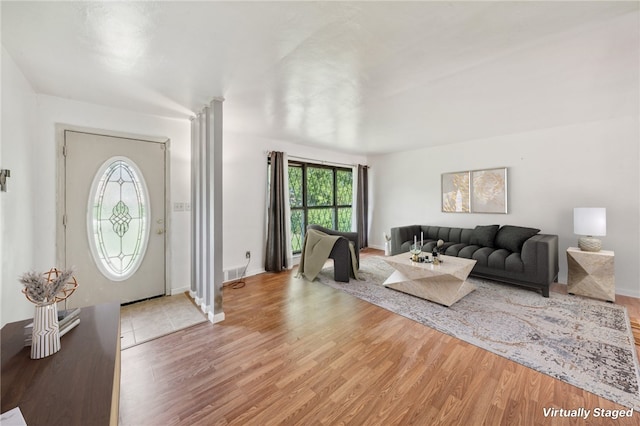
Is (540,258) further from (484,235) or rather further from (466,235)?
A: (466,235)

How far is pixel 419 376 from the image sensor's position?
1.84 metres

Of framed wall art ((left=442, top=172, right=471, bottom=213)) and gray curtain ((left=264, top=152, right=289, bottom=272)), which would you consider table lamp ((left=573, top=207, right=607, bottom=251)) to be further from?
gray curtain ((left=264, top=152, right=289, bottom=272))

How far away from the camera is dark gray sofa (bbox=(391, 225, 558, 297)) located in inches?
126

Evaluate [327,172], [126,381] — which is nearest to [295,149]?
[327,172]

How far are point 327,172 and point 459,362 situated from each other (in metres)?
4.44

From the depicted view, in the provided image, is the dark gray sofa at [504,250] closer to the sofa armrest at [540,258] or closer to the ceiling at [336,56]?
the sofa armrest at [540,258]

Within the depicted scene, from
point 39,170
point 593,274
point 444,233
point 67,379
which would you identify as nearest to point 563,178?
point 593,274

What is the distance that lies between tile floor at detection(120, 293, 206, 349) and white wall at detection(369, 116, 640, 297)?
462cm

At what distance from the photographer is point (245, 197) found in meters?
4.24

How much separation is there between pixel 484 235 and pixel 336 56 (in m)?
3.74

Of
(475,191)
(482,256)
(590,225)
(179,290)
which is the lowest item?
(179,290)

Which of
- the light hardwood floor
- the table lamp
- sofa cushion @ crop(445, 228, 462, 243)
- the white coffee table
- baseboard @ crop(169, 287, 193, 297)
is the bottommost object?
the light hardwood floor

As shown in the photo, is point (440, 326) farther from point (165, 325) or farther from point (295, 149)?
point (295, 149)

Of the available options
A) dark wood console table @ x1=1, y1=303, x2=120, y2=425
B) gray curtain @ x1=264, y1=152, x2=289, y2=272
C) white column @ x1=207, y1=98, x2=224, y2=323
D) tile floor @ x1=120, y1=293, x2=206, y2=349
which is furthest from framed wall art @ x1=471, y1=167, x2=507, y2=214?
dark wood console table @ x1=1, y1=303, x2=120, y2=425
